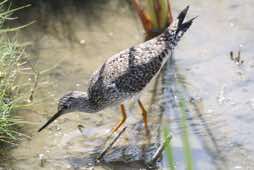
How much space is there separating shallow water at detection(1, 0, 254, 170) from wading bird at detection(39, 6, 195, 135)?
0.89ft

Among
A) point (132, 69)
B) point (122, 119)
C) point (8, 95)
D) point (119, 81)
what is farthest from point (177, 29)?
point (8, 95)

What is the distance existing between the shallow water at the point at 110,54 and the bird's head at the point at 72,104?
9.6 inches

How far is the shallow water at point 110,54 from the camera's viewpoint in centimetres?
480

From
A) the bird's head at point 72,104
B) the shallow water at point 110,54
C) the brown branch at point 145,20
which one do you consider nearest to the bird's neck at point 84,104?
the bird's head at point 72,104

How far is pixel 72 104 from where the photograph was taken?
16.0ft

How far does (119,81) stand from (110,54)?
1236 millimetres

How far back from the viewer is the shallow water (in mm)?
4797

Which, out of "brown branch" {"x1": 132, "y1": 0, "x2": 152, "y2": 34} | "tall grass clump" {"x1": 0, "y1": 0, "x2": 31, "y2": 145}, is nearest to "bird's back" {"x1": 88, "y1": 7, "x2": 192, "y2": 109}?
"tall grass clump" {"x1": 0, "y1": 0, "x2": 31, "y2": 145}

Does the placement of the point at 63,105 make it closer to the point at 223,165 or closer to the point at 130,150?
the point at 130,150

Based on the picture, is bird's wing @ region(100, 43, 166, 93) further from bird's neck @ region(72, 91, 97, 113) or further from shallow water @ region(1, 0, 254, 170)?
shallow water @ region(1, 0, 254, 170)

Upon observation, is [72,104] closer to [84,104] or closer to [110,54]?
[84,104]

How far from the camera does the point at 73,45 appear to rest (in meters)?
6.31

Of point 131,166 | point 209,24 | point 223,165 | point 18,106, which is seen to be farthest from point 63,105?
point 209,24

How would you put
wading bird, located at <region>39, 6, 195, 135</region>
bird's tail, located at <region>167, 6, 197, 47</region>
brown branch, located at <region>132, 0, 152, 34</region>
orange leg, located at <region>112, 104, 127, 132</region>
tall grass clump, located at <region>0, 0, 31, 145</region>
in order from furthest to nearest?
1. brown branch, located at <region>132, 0, 152, 34</region>
2. bird's tail, located at <region>167, 6, 197, 47</region>
3. orange leg, located at <region>112, 104, 127, 132</region>
4. wading bird, located at <region>39, 6, 195, 135</region>
5. tall grass clump, located at <region>0, 0, 31, 145</region>
